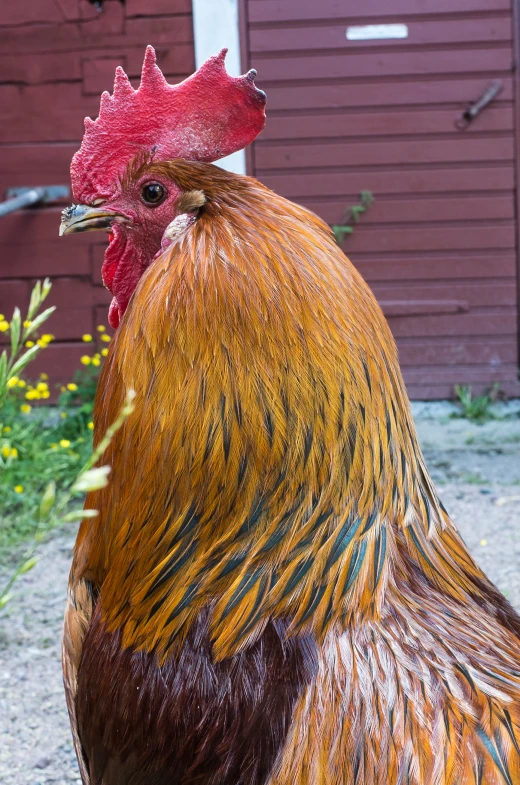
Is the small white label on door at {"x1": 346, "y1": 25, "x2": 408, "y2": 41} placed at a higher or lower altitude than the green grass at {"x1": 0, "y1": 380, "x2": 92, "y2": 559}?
higher

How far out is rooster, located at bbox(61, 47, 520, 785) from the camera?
4.64 ft

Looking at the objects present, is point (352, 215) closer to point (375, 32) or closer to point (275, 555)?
point (375, 32)

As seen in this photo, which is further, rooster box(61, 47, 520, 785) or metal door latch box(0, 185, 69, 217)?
metal door latch box(0, 185, 69, 217)

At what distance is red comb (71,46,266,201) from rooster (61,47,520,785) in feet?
0.83

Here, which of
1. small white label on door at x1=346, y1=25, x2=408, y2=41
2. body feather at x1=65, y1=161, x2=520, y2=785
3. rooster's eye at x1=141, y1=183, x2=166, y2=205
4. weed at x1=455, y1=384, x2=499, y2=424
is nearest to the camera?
body feather at x1=65, y1=161, x2=520, y2=785

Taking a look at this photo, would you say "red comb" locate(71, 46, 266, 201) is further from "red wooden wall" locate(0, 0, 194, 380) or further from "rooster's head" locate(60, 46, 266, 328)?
"red wooden wall" locate(0, 0, 194, 380)

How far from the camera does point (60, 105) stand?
6273 millimetres

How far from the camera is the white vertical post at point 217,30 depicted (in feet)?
19.8

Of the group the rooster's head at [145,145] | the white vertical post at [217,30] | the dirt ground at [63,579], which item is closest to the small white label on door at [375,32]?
the white vertical post at [217,30]

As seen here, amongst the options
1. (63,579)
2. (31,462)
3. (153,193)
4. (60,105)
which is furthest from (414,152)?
(153,193)

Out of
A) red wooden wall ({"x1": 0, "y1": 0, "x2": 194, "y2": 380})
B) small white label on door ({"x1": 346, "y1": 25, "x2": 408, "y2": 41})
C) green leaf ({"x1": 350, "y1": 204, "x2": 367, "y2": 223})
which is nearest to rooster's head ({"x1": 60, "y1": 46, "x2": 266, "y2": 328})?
red wooden wall ({"x1": 0, "y1": 0, "x2": 194, "y2": 380})

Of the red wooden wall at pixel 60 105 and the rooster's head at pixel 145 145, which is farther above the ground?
the red wooden wall at pixel 60 105

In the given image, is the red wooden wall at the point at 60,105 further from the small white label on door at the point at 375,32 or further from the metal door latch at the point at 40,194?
the small white label on door at the point at 375,32

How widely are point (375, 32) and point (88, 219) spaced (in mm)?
5109
